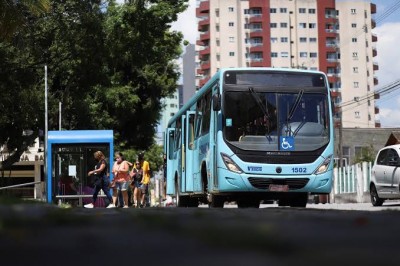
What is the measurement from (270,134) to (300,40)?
105461mm

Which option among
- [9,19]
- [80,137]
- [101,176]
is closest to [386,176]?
[101,176]

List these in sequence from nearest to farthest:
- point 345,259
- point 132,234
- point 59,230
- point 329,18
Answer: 1. point 345,259
2. point 132,234
3. point 59,230
4. point 329,18

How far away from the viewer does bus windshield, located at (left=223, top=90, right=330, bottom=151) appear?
51.6 ft

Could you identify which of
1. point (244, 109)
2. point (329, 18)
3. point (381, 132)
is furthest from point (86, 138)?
point (329, 18)

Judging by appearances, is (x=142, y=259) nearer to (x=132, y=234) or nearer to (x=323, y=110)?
(x=132, y=234)

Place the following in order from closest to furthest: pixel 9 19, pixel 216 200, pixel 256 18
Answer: pixel 216 200 → pixel 9 19 → pixel 256 18

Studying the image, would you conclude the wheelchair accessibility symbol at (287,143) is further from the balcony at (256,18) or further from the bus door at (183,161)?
the balcony at (256,18)

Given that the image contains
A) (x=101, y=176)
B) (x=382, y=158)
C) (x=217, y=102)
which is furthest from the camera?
(x=382, y=158)

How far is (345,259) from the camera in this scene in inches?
95.8

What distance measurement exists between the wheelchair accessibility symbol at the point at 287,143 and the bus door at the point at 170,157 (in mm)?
8047

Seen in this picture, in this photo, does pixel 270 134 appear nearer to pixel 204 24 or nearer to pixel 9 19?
pixel 9 19

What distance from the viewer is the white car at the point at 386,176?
20.4 metres

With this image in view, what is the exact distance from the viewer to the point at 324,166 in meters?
16.1

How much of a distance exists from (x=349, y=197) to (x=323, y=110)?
18.0m
